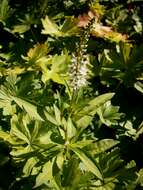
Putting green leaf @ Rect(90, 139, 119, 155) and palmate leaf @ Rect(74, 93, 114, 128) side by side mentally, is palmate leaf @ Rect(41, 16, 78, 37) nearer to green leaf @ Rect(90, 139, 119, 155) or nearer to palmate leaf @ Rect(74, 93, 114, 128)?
palmate leaf @ Rect(74, 93, 114, 128)

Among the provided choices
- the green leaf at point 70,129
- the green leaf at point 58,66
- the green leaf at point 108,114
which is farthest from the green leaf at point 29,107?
the green leaf at point 108,114

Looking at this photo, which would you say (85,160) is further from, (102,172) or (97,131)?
(97,131)

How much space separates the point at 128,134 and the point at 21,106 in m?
0.91

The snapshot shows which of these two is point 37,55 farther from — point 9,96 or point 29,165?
point 29,165

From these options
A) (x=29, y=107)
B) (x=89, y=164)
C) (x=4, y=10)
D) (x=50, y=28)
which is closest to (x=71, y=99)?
(x=29, y=107)

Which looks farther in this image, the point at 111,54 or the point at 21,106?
the point at 111,54

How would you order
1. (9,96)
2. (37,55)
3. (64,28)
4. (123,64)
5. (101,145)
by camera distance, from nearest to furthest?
(101,145) < (9,96) < (37,55) < (123,64) < (64,28)

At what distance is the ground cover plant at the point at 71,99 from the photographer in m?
2.49

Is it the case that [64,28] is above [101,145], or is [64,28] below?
above

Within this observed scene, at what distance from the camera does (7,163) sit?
2887 mm

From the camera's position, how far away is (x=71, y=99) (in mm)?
2549

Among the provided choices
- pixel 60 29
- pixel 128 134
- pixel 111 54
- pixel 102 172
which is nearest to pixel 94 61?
pixel 111 54

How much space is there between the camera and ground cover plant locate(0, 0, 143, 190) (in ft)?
8.18

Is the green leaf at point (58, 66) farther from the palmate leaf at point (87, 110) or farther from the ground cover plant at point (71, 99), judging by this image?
the palmate leaf at point (87, 110)
